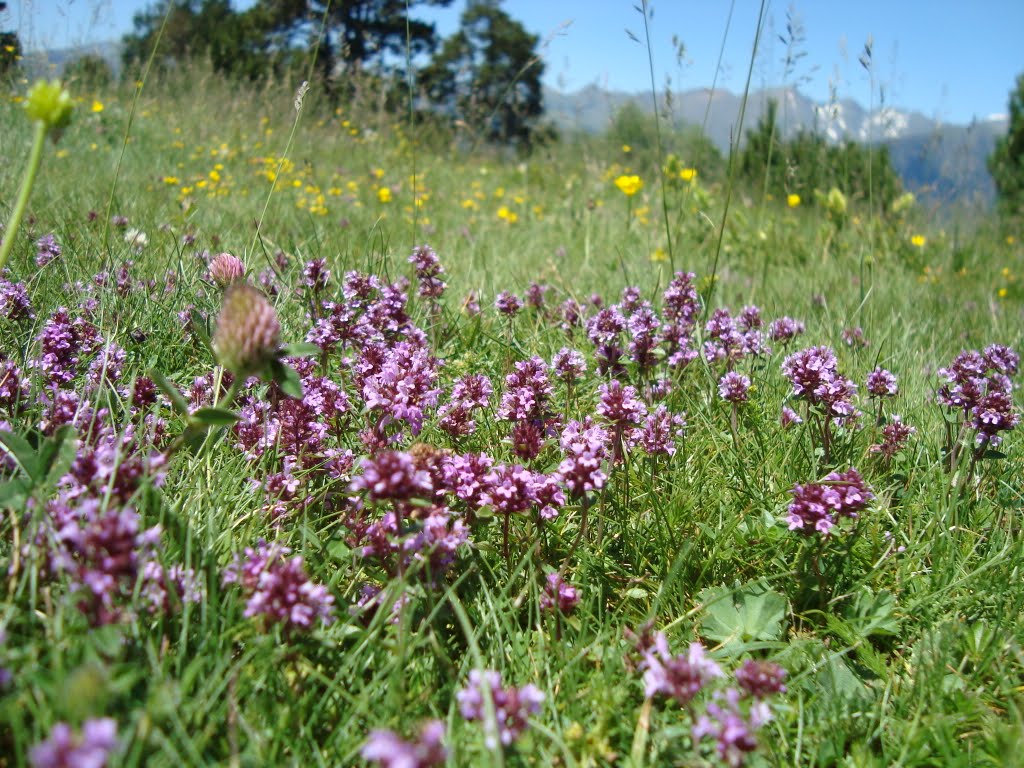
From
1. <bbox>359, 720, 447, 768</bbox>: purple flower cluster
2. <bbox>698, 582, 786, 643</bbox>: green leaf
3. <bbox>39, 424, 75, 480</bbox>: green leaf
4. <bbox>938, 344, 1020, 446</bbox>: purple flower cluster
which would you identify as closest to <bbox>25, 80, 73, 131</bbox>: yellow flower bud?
<bbox>39, 424, 75, 480</bbox>: green leaf

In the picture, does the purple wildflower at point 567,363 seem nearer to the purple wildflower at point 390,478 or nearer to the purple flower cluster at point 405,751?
the purple wildflower at point 390,478

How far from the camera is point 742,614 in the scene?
163 centimetres

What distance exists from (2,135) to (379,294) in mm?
3999

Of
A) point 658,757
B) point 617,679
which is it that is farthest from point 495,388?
point 658,757

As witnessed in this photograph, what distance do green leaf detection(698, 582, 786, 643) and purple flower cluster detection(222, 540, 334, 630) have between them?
871mm

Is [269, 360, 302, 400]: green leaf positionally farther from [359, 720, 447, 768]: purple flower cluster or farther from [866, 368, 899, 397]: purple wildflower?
[866, 368, 899, 397]: purple wildflower

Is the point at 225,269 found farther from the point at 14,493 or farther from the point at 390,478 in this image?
the point at 390,478

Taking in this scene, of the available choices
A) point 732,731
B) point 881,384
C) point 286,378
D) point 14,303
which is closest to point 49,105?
point 286,378

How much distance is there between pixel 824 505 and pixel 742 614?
0.32 meters

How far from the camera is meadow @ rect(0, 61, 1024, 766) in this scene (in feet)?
3.73

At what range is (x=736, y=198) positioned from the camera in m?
8.78

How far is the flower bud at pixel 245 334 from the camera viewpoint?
1.27 m

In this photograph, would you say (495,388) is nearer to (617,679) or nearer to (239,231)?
(617,679)

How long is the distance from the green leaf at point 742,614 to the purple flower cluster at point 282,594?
34.3 inches
